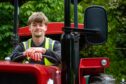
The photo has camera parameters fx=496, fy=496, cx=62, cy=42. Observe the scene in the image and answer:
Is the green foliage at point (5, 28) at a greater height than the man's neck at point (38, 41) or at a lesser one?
lesser

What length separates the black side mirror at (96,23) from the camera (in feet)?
12.1

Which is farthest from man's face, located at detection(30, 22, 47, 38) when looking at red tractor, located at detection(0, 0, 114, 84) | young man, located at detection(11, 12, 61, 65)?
red tractor, located at detection(0, 0, 114, 84)

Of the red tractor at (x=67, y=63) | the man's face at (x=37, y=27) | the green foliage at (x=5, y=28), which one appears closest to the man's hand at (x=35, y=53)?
the red tractor at (x=67, y=63)

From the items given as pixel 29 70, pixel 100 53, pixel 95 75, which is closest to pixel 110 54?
pixel 100 53

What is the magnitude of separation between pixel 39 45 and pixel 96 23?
1.05 meters

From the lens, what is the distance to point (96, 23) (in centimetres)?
369

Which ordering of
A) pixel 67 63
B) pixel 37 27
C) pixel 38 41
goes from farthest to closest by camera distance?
pixel 38 41
pixel 37 27
pixel 67 63

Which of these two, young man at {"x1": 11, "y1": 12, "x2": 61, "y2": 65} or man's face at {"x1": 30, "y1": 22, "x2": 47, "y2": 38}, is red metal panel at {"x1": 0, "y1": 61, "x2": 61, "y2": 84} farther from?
man's face at {"x1": 30, "y1": 22, "x2": 47, "y2": 38}

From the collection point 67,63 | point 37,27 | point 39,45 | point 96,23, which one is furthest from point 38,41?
point 96,23

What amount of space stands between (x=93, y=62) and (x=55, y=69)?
59.8 inches

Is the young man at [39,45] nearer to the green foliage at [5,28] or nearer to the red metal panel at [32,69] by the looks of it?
the red metal panel at [32,69]

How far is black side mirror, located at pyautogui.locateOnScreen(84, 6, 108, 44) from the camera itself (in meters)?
3.69

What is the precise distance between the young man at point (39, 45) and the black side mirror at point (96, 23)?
0.51 metres

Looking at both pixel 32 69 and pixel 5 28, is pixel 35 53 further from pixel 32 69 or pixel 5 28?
pixel 5 28
